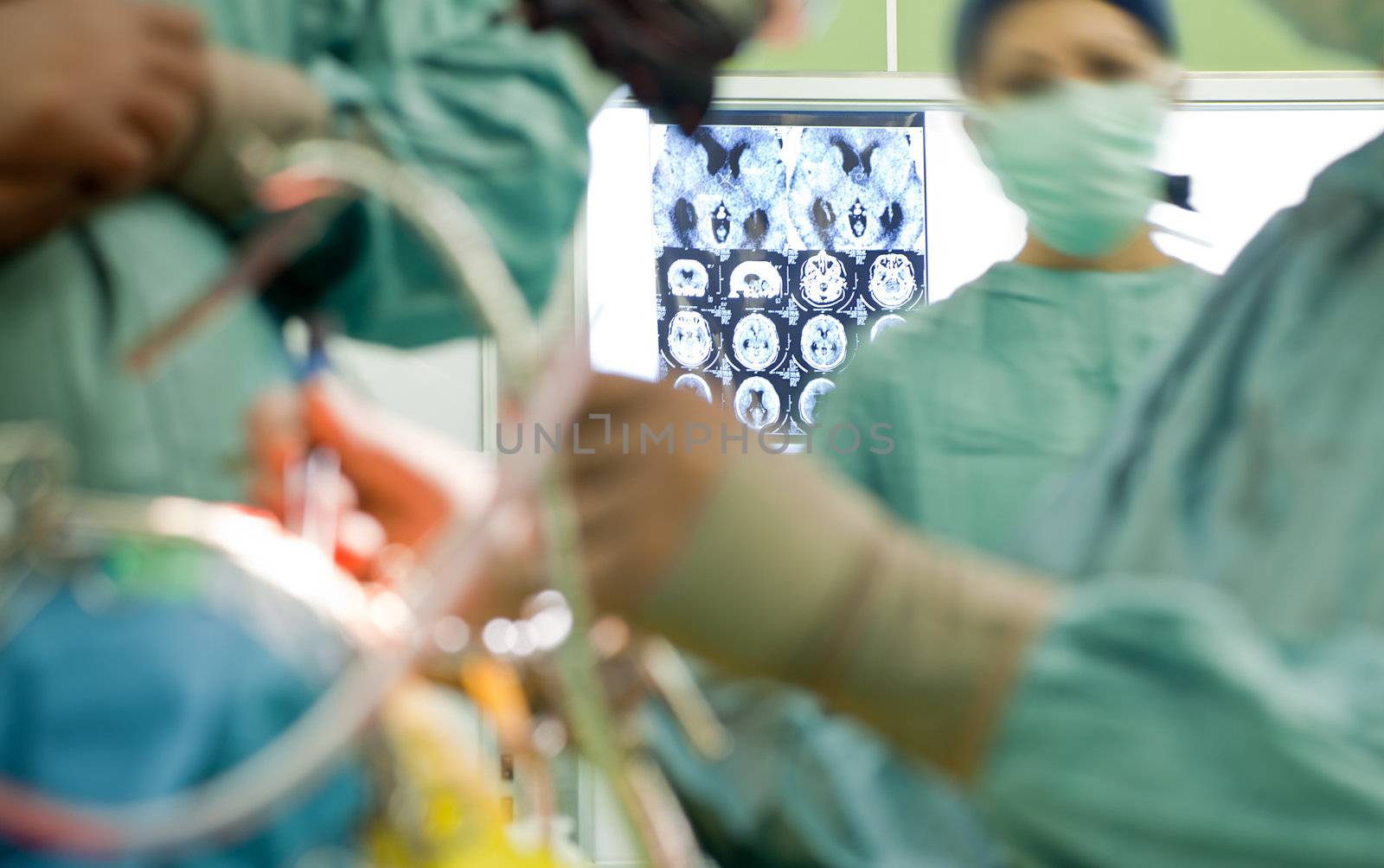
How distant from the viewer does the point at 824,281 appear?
3.11 metres

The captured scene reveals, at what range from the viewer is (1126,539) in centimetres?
83

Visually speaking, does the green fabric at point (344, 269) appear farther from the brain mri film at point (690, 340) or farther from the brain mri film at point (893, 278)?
the brain mri film at point (893, 278)

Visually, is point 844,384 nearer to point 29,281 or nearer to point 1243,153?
point 29,281

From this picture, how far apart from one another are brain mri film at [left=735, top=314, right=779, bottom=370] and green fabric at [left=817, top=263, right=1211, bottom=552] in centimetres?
104

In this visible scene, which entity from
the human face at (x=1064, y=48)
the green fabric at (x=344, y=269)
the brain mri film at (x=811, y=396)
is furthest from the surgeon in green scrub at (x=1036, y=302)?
the brain mri film at (x=811, y=396)

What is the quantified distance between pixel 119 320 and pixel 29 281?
0.17ft

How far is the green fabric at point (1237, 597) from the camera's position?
1.89ft

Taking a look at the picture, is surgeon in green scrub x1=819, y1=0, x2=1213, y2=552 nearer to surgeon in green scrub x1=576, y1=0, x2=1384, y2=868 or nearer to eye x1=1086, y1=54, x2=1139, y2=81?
eye x1=1086, y1=54, x2=1139, y2=81

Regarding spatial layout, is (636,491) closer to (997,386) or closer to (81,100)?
(81,100)

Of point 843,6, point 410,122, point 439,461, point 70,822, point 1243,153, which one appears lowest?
point 70,822

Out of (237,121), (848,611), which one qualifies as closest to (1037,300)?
(237,121)

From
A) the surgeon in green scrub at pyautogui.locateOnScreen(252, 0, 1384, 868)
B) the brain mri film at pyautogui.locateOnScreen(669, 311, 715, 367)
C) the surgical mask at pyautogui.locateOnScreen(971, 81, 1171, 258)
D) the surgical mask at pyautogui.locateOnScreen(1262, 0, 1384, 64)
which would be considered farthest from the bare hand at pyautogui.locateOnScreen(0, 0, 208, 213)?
the brain mri film at pyautogui.locateOnScreen(669, 311, 715, 367)

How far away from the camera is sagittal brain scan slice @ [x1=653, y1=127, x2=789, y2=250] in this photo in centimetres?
304

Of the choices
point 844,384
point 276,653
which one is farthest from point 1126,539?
point 844,384
